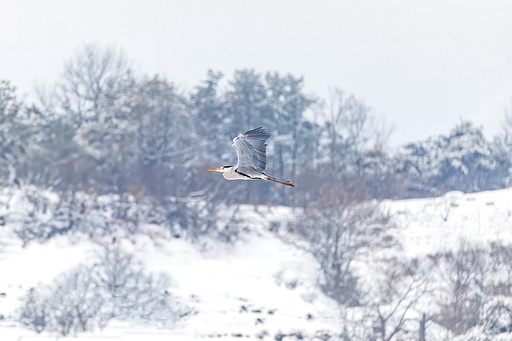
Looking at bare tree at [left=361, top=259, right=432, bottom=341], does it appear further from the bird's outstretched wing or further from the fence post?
the bird's outstretched wing

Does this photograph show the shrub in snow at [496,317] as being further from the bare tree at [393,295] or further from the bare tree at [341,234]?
the bare tree at [341,234]

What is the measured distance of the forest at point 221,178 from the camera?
110 feet

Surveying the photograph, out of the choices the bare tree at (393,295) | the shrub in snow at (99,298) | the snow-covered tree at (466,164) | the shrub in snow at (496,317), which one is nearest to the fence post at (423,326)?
the bare tree at (393,295)

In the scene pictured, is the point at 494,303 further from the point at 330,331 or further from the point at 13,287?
the point at 13,287

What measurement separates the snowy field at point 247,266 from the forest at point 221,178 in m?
0.68

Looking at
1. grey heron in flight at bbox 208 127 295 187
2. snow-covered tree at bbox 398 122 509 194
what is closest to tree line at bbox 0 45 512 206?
snow-covered tree at bbox 398 122 509 194

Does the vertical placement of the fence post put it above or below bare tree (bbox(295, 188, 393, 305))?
below

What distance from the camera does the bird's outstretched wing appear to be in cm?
1267

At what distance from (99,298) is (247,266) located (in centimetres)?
822

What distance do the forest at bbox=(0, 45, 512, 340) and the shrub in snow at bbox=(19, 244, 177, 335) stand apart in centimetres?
10

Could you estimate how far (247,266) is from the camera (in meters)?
37.7

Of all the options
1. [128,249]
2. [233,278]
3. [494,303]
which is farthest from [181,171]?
[494,303]

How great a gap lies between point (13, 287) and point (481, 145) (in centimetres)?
3665

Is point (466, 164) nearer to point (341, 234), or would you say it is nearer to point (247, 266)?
point (341, 234)
